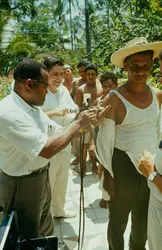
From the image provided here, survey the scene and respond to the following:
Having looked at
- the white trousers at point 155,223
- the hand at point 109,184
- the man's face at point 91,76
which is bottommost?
the white trousers at point 155,223

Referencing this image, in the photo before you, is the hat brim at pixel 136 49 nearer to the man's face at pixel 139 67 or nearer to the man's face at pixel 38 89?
the man's face at pixel 139 67

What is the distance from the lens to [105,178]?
6.73ft

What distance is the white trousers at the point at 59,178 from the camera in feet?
9.50

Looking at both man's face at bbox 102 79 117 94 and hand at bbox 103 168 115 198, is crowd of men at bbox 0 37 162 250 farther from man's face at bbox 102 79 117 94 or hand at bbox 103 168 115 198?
man's face at bbox 102 79 117 94

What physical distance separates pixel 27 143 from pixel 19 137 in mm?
58

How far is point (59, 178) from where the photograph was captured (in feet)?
9.96

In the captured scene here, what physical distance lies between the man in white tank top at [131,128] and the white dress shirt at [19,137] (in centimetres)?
53

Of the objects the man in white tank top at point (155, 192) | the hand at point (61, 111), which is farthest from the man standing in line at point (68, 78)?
the man in white tank top at point (155, 192)

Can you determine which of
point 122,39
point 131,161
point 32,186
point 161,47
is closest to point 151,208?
point 131,161

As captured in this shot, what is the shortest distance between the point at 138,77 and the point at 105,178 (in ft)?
2.51

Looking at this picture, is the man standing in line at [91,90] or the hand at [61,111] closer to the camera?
the hand at [61,111]

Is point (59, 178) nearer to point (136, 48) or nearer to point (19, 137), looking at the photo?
point (19, 137)

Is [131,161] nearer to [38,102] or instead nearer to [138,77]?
[138,77]

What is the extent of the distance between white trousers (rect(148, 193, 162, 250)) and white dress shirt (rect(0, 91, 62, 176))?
74 cm
